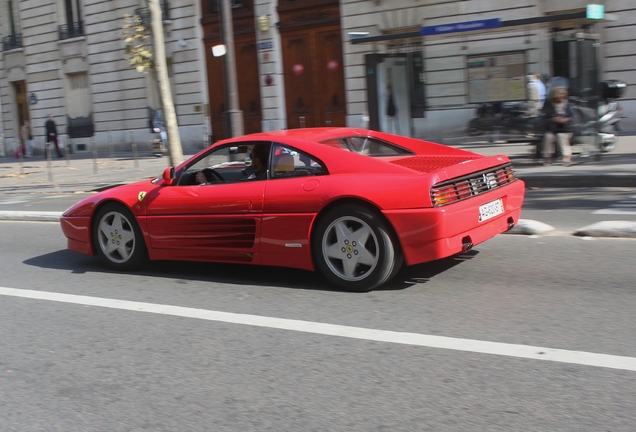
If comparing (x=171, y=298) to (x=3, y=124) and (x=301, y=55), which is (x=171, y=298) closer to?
(x=301, y=55)

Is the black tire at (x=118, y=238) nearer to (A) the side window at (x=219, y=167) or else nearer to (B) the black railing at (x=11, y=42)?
(A) the side window at (x=219, y=167)

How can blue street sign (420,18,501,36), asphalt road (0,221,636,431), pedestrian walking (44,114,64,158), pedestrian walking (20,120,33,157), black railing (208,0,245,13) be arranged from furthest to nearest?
1. pedestrian walking (20,120,33,157)
2. pedestrian walking (44,114,64,158)
3. black railing (208,0,245,13)
4. blue street sign (420,18,501,36)
5. asphalt road (0,221,636,431)

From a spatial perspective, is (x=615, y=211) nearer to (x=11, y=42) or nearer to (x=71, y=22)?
(x=71, y=22)

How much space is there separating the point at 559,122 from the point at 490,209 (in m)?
8.54

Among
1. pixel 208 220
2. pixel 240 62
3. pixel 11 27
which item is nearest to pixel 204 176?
pixel 208 220

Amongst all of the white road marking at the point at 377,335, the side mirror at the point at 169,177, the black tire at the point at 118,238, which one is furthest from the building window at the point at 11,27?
the white road marking at the point at 377,335

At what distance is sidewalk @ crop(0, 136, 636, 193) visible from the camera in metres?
12.1

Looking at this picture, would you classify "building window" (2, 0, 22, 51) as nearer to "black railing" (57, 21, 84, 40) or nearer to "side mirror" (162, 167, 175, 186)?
"black railing" (57, 21, 84, 40)

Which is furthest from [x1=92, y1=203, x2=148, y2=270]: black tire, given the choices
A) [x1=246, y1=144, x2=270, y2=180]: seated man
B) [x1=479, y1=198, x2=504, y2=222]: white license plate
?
[x1=479, y1=198, x2=504, y2=222]: white license plate

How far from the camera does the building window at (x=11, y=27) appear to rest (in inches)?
1400

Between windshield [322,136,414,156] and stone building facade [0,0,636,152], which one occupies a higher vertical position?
stone building facade [0,0,636,152]

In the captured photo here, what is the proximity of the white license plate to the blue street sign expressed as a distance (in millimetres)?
8673

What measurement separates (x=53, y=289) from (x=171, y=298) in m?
1.32

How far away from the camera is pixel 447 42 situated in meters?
14.6
